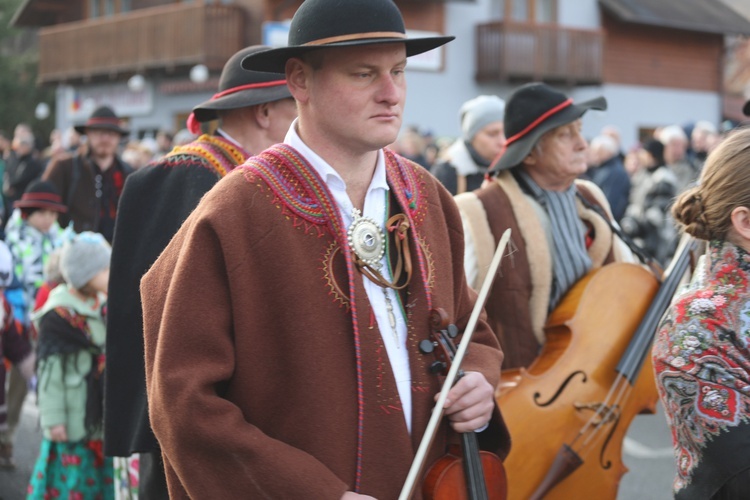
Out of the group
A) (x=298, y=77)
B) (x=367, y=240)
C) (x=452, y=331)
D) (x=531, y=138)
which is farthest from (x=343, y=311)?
(x=531, y=138)

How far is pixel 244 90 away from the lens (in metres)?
3.96

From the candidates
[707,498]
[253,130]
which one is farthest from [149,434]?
[707,498]

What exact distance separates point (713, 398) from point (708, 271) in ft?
1.11

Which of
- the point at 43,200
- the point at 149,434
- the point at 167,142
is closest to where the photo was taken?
the point at 149,434

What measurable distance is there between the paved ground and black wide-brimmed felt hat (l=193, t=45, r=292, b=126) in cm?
326

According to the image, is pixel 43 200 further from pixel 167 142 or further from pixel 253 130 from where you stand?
pixel 167 142

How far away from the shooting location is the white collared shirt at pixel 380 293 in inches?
102

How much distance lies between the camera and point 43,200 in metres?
8.02

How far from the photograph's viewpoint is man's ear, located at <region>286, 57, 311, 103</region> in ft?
8.61

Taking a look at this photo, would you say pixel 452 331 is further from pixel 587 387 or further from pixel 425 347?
pixel 587 387

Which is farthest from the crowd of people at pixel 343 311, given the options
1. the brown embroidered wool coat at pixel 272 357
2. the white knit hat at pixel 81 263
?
the white knit hat at pixel 81 263

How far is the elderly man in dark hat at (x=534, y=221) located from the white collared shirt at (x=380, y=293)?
1672mm

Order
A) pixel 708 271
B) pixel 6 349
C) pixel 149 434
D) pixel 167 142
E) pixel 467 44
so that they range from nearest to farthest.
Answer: pixel 708 271, pixel 149 434, pixel 6 349, pixel 167 142, pixel 467 44

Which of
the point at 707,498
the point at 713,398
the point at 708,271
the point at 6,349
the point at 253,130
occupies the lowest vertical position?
the point at 6,349
